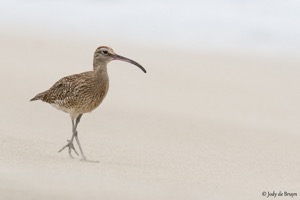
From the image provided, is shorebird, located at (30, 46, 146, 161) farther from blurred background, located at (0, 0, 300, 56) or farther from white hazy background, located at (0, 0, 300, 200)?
blurred background, located at (0, 0, 300, 56)

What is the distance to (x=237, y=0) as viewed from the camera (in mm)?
18625

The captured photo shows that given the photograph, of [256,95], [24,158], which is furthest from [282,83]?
[24,158]

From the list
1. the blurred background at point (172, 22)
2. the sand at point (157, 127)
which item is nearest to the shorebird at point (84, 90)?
the sand at point (157, 127)

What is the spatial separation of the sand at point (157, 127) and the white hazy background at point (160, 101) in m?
0.02

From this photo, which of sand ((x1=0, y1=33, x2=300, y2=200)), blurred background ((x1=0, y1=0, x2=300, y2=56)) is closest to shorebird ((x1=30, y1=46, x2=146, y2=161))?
sand ((x1=0, y1=33, x2=300, y2=200))

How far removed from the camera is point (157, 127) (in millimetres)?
9836

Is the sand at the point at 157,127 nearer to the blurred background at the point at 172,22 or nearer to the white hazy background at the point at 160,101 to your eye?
the white hazy background at the point at 160,101

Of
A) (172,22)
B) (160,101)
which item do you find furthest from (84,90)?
(172,22)

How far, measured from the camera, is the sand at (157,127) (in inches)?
277

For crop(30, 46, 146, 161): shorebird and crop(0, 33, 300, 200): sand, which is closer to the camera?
crop(0, 33, 300, 200): sand

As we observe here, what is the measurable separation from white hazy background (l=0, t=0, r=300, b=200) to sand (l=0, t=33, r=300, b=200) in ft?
0.06

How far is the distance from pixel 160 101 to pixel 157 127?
1.25 meters

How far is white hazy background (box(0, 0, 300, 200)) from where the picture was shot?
723 cm

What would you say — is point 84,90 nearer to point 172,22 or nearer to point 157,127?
point 157,127
